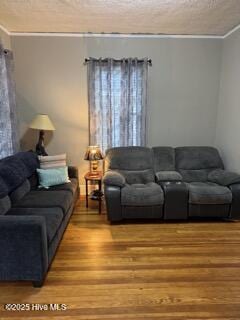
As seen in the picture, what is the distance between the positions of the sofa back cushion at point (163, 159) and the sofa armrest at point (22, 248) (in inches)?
90.0

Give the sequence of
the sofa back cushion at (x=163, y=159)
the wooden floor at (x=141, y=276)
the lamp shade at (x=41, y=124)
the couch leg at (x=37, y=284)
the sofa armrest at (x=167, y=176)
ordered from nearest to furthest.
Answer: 1. the wooden floor at (x=141, y=276)
2. the couch leg at (x=37, y=284)
3. the sofa armrest at (x=167, y=176)
4. the lamp shade at (x=41, y=124)
5. the sofa back cushion at (x=163, y=159)

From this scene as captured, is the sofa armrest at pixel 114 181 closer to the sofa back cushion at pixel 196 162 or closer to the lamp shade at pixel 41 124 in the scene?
the sofa back cushion at pixel 196 162

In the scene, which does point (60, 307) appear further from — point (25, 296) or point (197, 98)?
point (197, 98)

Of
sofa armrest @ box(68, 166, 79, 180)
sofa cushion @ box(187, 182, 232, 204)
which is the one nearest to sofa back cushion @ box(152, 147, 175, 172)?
sofa cushion @ box(187, 182, 232, 204)

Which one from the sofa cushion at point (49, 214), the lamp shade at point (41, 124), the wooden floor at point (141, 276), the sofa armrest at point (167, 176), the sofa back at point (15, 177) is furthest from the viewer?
the lamp shade at point (41, 124)

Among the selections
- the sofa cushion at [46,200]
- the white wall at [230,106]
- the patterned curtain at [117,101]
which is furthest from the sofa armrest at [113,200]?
the white wall at [230,106]

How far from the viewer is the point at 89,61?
393 centimetres

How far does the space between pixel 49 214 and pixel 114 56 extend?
8.95 feet

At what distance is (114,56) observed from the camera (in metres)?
3.97

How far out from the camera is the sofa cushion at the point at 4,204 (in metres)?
2.45

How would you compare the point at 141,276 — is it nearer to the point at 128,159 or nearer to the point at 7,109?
the point at 128,159

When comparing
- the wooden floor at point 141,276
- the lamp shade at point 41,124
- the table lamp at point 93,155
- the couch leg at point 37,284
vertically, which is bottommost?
the wooden floor at point 141,276

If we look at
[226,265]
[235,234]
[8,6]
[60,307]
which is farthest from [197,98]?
[60,307]

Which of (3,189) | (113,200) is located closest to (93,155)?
(113,200)
